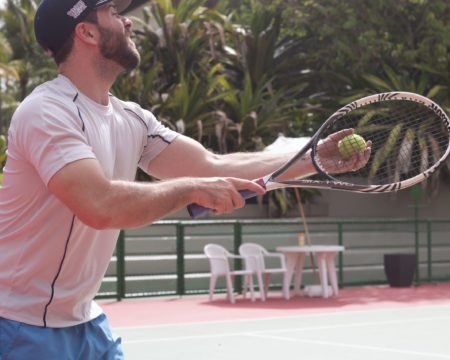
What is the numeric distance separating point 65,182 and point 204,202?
43 centimetres

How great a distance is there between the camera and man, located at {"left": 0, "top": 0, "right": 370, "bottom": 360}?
2.43 m

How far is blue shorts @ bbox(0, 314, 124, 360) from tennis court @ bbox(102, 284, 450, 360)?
4.99 meters

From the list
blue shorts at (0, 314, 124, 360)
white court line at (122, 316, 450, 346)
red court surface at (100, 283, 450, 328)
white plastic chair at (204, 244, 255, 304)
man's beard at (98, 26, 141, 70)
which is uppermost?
man's beard at (98, 26, 141, 70)

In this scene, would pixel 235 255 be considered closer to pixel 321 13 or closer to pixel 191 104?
pixel 191 104

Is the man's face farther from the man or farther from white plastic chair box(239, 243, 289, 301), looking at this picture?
white plastic chair box(239, 243, 289, 301)

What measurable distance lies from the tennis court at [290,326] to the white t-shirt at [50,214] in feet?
16.9

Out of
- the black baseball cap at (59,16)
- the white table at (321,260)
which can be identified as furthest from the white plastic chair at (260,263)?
the black baseball cap at (59,16)

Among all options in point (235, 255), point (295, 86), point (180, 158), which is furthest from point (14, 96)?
point (180, 158)

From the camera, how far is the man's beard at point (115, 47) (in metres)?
2.83

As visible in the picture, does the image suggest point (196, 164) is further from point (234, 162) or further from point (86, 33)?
point (86, 33)

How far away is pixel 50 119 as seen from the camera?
2.48m

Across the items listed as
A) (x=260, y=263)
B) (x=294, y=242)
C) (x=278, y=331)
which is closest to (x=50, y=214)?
(x=278, y=331)

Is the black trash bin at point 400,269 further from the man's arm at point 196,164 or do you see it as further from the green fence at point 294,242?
the man's arm at point 196,164

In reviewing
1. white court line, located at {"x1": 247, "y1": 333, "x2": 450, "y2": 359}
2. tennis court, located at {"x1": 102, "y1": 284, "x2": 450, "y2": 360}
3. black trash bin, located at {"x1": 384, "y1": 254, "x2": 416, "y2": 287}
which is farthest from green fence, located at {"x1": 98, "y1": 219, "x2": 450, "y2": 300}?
white court line, located at {"x1": 247, "y1": 333, "x2": 450, "y2": 359}
